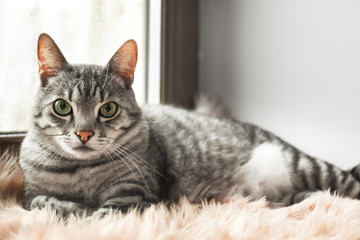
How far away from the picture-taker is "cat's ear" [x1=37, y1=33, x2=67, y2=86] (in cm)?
101

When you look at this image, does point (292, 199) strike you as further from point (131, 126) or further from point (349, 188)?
point (131, 126)

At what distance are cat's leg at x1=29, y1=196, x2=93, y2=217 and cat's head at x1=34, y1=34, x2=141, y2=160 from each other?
13 centimetres

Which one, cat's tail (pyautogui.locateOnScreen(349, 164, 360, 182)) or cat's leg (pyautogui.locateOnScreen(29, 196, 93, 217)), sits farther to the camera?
cat's tail (pyautogui.locateOnScreen(349, 164, 360, 182))

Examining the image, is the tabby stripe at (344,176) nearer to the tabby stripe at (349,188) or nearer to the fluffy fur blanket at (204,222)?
the tabby stripe at (349,188)

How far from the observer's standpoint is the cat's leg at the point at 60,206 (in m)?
0.96

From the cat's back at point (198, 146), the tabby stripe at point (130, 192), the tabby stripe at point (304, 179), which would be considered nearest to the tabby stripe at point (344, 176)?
the tabby stripe at point (304, 179)

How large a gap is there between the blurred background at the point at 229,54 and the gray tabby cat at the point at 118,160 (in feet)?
0.96

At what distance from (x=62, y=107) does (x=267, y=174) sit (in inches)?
28.4

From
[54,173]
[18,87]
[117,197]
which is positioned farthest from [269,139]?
[18,87]

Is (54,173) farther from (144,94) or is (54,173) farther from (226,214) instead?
(144,94)

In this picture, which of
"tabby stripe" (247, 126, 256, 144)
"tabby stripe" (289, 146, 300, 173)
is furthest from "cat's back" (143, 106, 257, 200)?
"tabby stripe" (289, 146, 300, 173)

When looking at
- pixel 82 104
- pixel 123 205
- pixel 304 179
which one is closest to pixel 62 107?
pixel 82 104

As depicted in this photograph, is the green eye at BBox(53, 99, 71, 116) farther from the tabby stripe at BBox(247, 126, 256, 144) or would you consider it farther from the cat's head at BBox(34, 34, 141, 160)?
the tabby stripe at BBox(247, 126, 256, 144)

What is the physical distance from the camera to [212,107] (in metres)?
1.71
